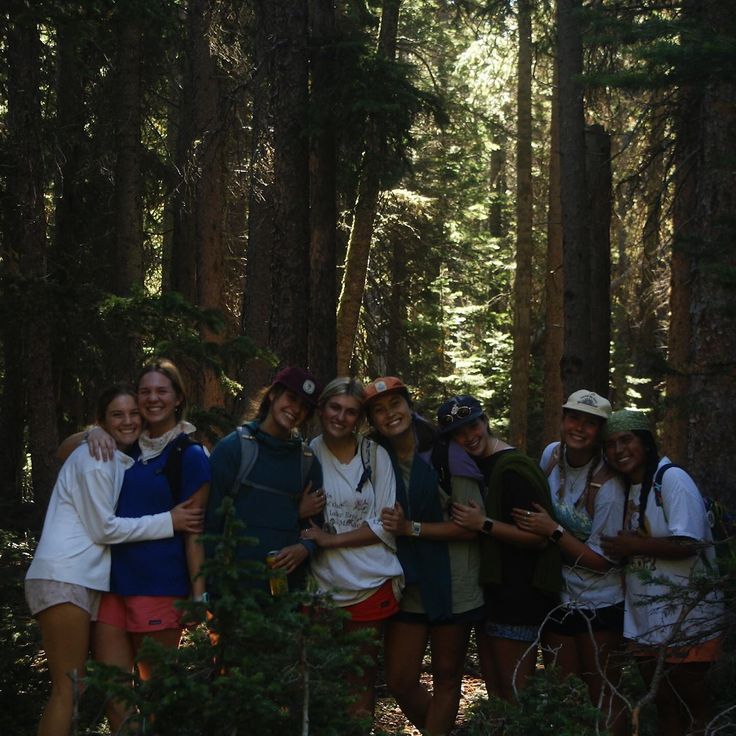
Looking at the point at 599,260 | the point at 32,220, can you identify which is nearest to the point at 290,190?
the point at 32,220

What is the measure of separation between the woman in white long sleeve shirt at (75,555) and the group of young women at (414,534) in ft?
0.04

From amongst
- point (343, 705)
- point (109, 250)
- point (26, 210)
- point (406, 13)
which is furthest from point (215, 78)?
point (343, 705)

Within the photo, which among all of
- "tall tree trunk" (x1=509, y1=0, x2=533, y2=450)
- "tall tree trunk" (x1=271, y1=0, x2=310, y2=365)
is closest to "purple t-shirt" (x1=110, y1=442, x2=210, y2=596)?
"tall tree trunk" (x1=271, y1=0, x2=310, y2=365)

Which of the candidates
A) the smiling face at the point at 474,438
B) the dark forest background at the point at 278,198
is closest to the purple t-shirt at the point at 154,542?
the smiling face at the point at 474,438

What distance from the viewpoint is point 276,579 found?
3.38 m

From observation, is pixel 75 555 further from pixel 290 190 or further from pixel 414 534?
pixel 290 190

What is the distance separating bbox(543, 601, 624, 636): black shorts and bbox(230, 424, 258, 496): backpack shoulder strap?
1815 mm

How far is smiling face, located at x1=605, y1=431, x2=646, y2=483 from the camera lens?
16.6ft

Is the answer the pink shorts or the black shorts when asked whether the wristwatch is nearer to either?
the black shorts

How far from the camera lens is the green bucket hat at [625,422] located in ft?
16.6

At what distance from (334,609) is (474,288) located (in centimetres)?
2412

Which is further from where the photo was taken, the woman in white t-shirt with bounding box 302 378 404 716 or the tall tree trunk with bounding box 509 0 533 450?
the tall tree trunk with bounding box 509 0 533 450

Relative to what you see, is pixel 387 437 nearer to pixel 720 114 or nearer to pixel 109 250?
pixel 720 114

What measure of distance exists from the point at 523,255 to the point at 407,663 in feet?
58.0
